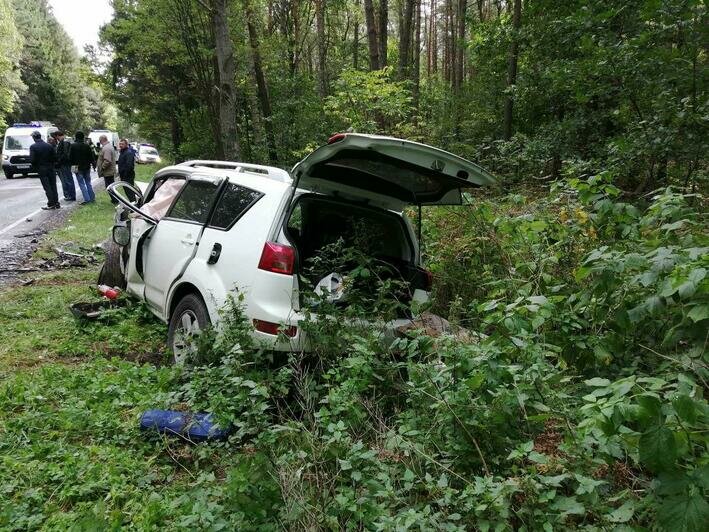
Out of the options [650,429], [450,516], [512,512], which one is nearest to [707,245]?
[650,429]

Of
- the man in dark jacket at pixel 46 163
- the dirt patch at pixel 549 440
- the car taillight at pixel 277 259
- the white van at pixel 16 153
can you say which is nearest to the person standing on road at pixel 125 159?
the man in dark jacket at pixel 46 163

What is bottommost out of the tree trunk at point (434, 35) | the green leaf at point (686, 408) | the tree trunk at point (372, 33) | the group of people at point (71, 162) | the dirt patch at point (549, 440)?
the dirt patch at point (549, 440)

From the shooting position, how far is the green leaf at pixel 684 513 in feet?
5.33

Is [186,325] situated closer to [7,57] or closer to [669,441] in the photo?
[669,441]

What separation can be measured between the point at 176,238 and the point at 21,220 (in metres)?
9.33

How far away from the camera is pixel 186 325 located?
433 centimetres

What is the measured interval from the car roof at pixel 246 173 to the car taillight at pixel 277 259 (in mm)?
544

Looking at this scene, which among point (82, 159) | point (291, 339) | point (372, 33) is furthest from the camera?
point (82, 159)

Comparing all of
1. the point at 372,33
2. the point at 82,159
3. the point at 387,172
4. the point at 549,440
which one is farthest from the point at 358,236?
the point at 82,159

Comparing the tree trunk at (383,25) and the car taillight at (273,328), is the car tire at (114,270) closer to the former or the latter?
the car taillight at (273,328)

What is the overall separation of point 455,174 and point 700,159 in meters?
3.88

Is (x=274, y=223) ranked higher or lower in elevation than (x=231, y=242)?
higher

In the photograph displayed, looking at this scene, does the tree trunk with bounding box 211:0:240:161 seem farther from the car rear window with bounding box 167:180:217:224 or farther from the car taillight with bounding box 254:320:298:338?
the car taillight with bounding box 254:320:298:338

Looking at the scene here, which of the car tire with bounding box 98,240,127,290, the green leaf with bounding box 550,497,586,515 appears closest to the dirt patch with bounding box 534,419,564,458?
the green leaf with bounding box 550,497,586,515
